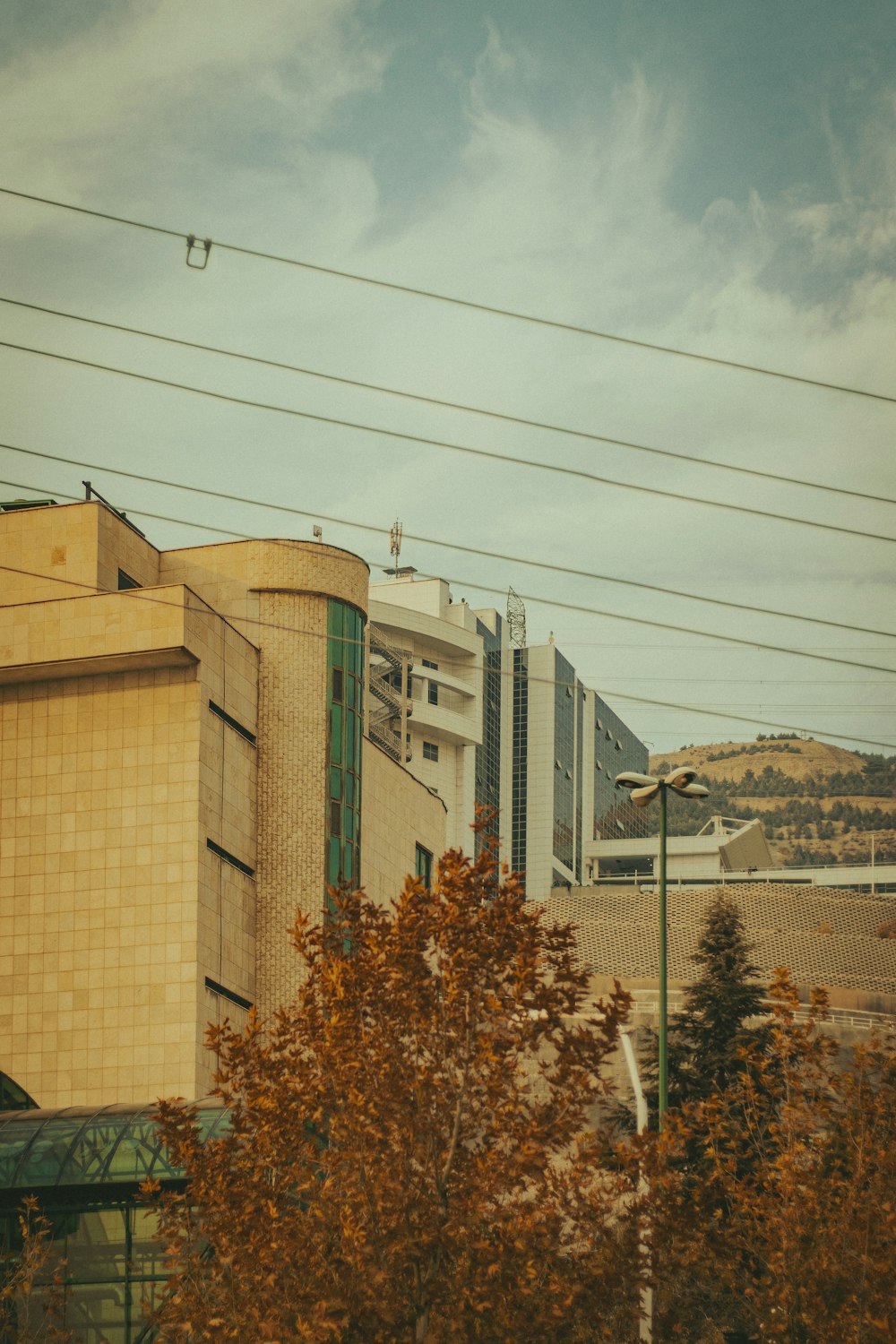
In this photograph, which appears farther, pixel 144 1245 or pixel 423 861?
pixel 423 861

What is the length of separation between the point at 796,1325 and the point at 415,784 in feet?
161

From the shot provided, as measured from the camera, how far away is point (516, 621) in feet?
396

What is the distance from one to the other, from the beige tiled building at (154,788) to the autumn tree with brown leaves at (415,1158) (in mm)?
30620

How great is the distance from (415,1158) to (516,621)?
104 meters

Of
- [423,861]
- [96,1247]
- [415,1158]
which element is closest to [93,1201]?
[96,1247]

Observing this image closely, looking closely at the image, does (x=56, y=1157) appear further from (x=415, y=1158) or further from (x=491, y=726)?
(x=491, y=726)

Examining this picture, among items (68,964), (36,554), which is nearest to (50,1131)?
(68,964)

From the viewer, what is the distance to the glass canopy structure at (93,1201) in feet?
109

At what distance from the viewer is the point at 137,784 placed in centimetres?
5062

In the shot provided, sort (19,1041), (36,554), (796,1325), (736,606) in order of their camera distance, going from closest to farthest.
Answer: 1. (796,1325)
2. (736,606)
3. (19,1041)
4. (36,554)

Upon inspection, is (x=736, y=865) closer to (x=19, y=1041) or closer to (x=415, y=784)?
(x=415, y=784)

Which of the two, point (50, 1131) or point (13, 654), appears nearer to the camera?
point (50, 1131)

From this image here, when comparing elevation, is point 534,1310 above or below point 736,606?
below

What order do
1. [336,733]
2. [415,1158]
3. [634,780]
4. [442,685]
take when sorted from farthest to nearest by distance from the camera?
[442,685], [336,733], [634,780], [415,1158]
